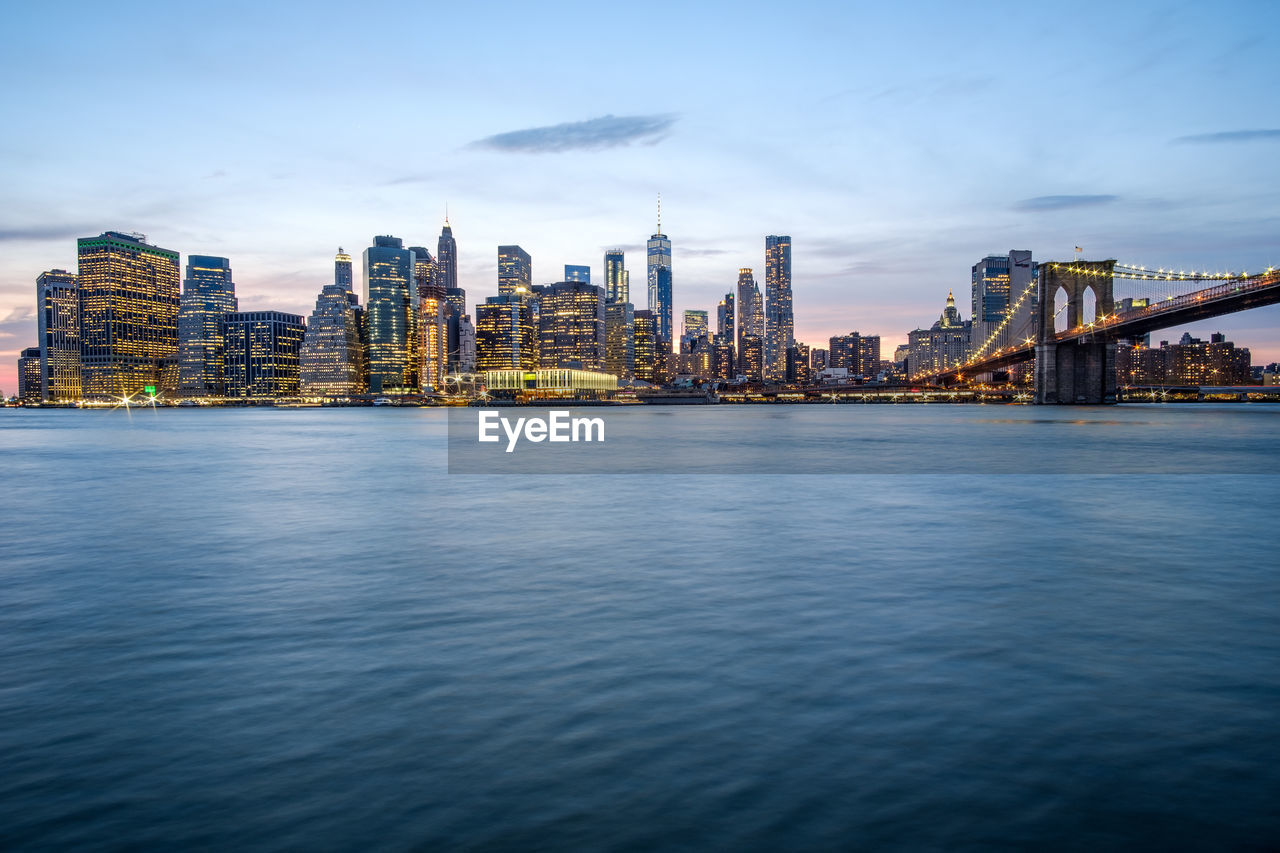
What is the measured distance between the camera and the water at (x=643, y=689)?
20.1 ft

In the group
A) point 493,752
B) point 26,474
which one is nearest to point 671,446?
point 26,474

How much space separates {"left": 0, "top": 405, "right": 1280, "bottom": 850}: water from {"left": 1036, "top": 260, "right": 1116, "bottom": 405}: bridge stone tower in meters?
110

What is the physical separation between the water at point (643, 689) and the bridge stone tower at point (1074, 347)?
110m

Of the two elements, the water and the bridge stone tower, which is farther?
the bridge stone tower

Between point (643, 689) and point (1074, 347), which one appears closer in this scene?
point (643, 689)

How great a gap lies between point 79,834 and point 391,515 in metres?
19.0

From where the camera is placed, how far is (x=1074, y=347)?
390 feet

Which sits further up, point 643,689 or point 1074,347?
point 1074,347

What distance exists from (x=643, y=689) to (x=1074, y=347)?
128 m

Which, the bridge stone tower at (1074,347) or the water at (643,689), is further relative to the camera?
the bridge stone tower at (1074,347)

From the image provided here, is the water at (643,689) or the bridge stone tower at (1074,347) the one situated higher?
the bridge stone tower at (1074,347)

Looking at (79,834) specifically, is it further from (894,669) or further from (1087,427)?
(1087,427)

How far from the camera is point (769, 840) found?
576cm

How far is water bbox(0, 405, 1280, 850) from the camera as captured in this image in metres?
6.11
